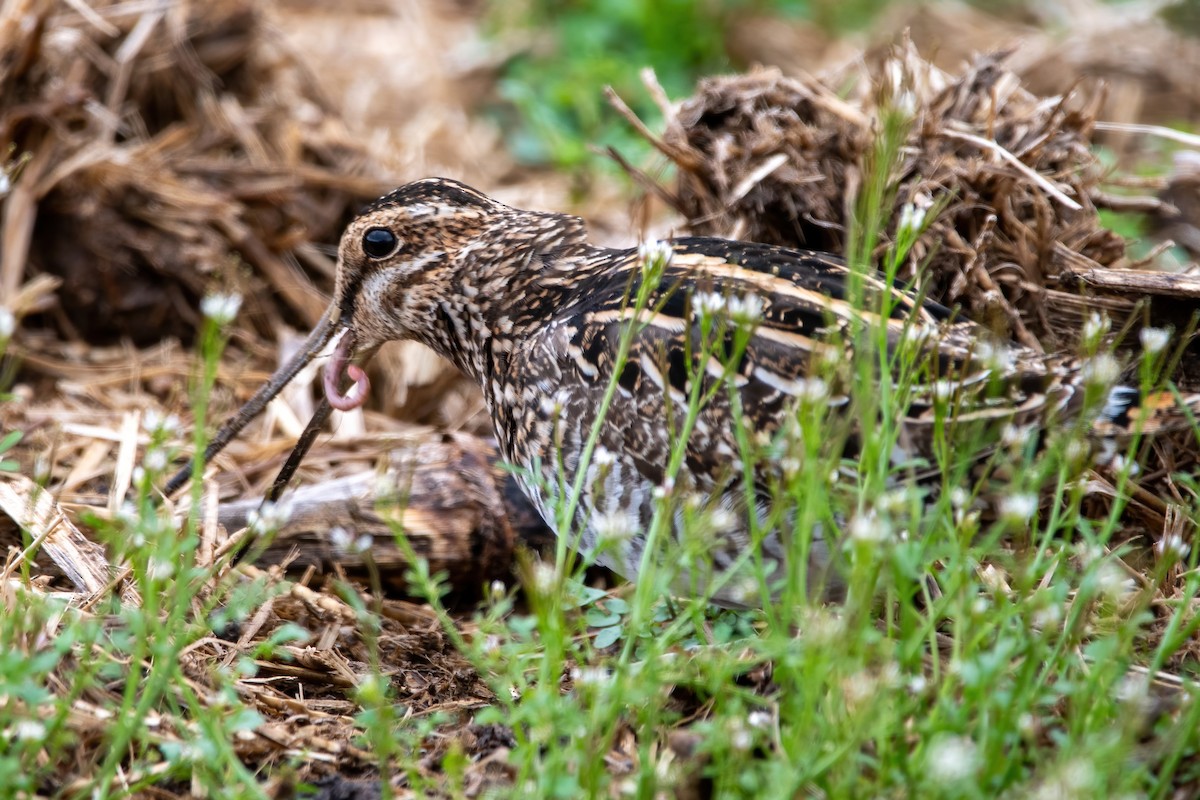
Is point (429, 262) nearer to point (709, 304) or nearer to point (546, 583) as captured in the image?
point (709, 304)

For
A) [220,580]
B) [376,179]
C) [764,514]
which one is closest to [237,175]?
[376,179]

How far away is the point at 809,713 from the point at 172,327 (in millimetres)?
3570

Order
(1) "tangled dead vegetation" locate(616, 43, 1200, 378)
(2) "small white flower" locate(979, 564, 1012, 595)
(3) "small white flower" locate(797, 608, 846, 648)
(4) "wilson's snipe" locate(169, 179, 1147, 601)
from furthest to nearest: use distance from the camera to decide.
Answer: (1) "tangled dead vegetation" locate(616, 43, 1200, 378)
(2) "small white flower" locate(979, 564, 1012, 595)
(4) "wilson's snipe" locate(169, 179, 1147, 601)
(3) "small white flower" locate(797, 608, 846, 648)

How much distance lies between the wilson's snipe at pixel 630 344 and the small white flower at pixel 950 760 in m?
0.54

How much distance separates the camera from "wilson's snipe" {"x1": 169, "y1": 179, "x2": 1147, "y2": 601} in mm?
2570

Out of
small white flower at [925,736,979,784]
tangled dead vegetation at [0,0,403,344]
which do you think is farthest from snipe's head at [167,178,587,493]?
small white flower at [925,736,979,784]

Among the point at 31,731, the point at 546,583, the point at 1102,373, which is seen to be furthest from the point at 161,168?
the point at 1102,373

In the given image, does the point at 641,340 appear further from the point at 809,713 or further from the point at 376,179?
the point at 376,179

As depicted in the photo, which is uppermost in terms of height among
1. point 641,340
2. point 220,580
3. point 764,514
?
point 641,340

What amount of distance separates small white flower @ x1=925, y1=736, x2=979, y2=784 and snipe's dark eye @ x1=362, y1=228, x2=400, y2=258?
2025mm

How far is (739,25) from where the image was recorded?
7137mm

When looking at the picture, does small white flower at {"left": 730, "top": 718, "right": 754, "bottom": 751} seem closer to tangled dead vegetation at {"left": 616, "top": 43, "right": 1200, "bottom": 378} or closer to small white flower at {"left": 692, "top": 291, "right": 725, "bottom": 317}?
small white flower at {"left": 692, "top": 291, "right": 725, "bottom": 317}

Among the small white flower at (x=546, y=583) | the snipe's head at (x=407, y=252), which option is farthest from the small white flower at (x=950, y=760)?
the snipe's head at (x=407, y=252)

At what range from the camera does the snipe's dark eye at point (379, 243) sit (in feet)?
11.4
